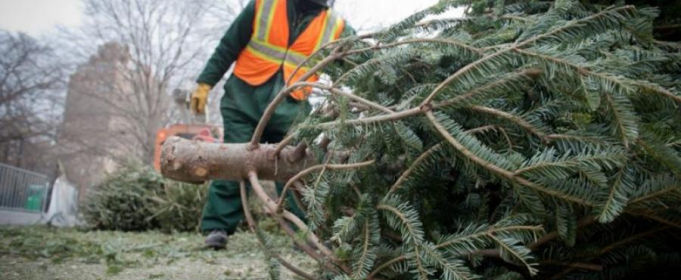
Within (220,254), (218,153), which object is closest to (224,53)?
(220,254)

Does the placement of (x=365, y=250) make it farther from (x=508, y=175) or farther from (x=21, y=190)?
(x=21, y=190)

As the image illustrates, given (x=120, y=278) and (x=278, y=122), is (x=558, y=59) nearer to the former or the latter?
(x=120, y=278)

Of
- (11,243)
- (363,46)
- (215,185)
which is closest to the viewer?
(363,46)

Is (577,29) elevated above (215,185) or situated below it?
above

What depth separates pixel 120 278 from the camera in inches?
81.3

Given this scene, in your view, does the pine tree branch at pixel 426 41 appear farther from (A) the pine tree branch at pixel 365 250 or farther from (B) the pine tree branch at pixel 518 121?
(A) the pine tree branch at pixel 365 250

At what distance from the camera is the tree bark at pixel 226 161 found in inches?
72.8

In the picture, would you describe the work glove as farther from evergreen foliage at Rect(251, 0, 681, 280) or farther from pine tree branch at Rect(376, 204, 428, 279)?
pine tree branch at Rect(376, 204, 428, 279)

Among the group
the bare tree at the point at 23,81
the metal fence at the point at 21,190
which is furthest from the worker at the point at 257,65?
the metal fence at the point at 21,190

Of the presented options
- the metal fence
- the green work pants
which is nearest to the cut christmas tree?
the green work pants

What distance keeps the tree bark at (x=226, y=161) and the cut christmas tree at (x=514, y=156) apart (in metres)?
0.30

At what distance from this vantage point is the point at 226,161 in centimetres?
193

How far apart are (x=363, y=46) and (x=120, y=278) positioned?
1479mm

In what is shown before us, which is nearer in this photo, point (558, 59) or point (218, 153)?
point (558, 59)
